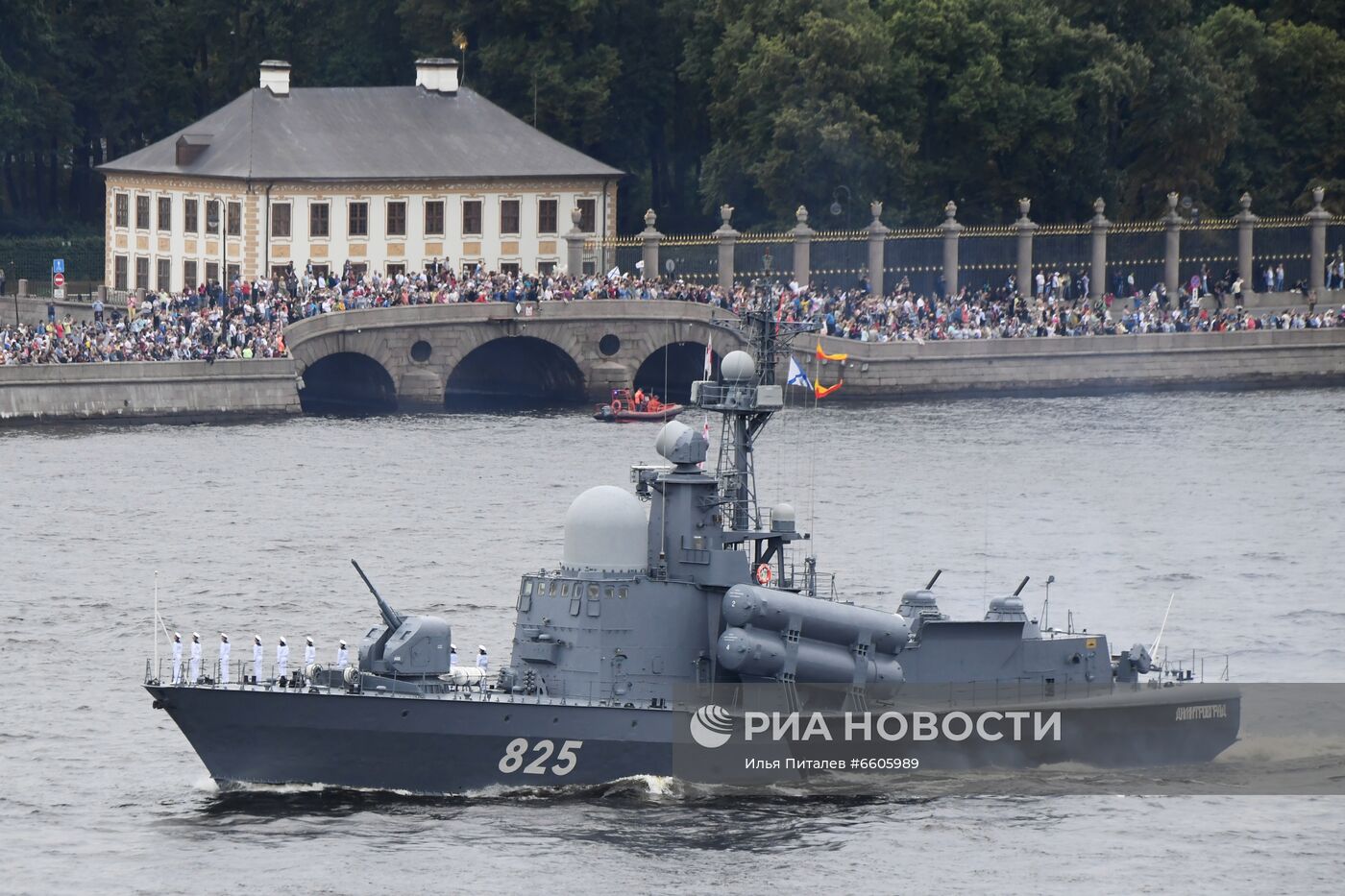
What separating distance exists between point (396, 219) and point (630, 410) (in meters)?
19.4

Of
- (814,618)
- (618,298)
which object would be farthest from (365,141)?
(814,618)

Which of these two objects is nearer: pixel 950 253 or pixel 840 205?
pixel 950 253

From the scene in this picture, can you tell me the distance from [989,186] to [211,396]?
41.9 metres

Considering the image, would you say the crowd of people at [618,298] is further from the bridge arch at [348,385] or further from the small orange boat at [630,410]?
the small orange boat at [630,410]

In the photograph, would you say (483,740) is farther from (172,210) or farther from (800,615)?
(172,210)

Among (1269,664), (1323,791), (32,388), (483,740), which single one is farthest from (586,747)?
(32,388)

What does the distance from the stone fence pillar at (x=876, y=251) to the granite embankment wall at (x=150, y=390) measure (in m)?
27.0

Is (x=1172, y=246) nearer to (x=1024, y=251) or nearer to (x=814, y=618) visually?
(x=1024, y=251)

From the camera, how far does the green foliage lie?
124 m

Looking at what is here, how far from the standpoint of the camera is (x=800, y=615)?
5522cm

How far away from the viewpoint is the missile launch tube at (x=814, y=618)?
54469mm

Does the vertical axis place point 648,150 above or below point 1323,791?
above

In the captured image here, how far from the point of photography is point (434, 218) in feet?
394

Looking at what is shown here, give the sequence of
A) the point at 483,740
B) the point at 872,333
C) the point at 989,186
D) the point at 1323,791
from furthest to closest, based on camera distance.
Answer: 1. the point at 989,186
2. the point at 872,333
3. the point at 1323,791
4. the point at 483,740
